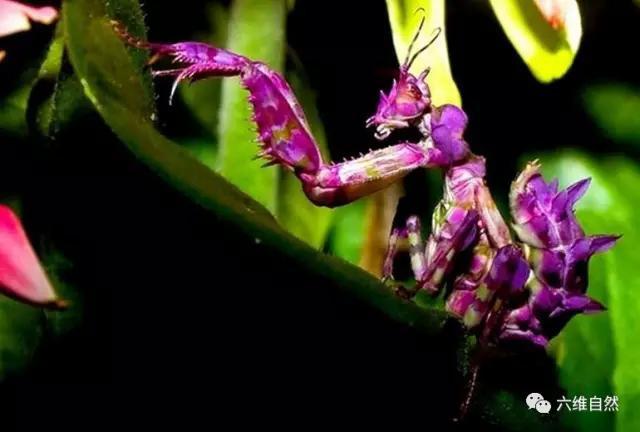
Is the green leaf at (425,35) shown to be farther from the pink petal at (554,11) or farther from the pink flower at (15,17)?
the pink flower at (15,17)

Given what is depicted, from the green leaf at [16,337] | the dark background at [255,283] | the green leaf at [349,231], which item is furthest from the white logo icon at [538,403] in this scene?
the green leaf at [16,337]

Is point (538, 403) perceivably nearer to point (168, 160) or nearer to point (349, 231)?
point (349, 231)

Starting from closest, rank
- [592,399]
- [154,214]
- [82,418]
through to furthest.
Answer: [154,214] < [82,418] < [592,399]

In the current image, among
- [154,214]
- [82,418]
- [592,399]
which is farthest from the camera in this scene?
[592,399]

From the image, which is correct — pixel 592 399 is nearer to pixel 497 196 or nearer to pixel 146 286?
pixel 497 196

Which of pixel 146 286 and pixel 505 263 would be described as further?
pixel 505 263

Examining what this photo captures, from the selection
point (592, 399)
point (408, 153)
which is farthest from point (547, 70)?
point (592, 399)

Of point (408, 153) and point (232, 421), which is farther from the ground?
point (408, 153)
